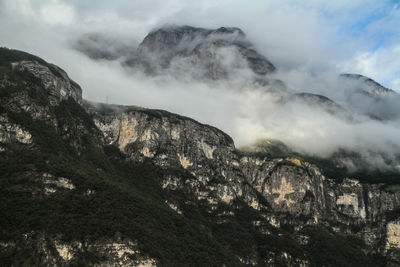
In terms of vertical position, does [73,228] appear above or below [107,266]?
above

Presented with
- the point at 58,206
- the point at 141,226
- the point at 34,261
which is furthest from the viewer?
the point at 141,226

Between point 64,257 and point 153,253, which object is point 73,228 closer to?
point 64,257

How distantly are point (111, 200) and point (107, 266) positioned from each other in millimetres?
A: 37811

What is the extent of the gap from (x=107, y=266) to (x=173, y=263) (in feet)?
98.6

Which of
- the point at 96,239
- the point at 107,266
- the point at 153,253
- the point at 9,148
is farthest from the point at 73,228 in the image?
the point at 9,148

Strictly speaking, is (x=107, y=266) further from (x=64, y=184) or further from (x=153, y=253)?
(x=64, y=184)

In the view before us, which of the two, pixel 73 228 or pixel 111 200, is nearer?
pixel 73 228

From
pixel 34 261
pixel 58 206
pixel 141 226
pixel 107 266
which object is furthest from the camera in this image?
pixel 141 226

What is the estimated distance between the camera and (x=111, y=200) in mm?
196875

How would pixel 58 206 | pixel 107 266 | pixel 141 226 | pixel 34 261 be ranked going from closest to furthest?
pixel 34 261, pixel 107 266, pixel 58 206, pixel 141 226

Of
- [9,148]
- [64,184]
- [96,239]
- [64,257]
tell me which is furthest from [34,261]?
[9,148]

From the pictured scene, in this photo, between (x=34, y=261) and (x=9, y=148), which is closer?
(x=34, y=261)

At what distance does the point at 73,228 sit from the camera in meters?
170

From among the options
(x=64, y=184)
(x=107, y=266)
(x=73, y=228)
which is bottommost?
(x=107, y=266)
